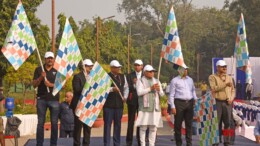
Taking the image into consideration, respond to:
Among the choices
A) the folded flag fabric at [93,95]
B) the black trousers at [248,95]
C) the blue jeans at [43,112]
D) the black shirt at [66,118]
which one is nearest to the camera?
the blue jeans at [43,112]

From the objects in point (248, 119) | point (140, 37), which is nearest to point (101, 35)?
point (248, 119)

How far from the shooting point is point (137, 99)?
13.8 m

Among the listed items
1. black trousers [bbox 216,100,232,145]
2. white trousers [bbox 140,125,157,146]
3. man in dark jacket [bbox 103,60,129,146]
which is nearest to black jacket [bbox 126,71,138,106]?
man in dark jacket [bbox 103,60,129,146]

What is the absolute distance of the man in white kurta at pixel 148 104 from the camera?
1308 cm

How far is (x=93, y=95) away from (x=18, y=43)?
5.63ft

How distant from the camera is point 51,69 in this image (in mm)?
12914

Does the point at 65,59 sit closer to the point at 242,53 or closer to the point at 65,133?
the point at 65,133

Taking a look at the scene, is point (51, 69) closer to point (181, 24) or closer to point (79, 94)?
point (79, 94)

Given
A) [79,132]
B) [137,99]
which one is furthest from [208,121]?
[79,132]

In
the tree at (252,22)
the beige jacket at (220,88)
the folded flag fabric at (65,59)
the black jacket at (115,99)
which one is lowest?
the black jacket at (115,99)

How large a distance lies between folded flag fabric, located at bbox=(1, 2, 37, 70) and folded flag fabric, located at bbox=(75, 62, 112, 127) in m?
1.34

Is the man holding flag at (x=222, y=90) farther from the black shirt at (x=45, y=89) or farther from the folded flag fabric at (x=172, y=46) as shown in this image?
the black shirt at (x=45, y=89)

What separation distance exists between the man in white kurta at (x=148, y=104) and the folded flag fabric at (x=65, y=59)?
1.27 meters

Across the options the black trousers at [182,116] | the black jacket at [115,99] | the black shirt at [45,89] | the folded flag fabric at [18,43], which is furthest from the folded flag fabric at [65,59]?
the black trousers at [182,116]
